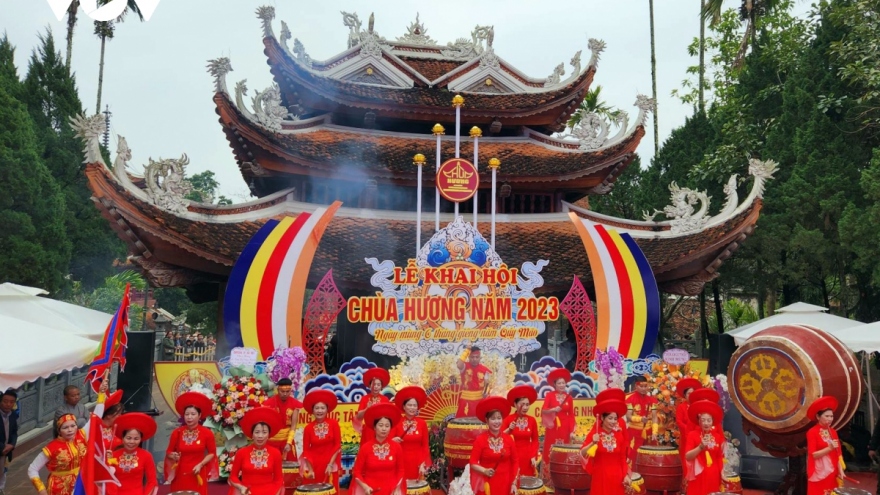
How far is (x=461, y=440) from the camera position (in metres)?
A: 9.62

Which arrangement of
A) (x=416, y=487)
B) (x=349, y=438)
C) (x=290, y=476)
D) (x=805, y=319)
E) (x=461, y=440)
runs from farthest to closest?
(x=805, y=319) < (x=349, y=438) < (x=461, y=440) < (x=290, y=476) < (x=416, y=487)

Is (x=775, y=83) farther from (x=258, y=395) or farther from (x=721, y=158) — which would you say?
(x=258, y=395)

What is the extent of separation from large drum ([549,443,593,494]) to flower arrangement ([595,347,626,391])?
6.18ft

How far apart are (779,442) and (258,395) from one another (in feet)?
21.6

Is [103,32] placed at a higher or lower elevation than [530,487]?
higher

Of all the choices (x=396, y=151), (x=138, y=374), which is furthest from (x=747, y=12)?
(x=138, y=374)

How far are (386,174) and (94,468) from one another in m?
9.09

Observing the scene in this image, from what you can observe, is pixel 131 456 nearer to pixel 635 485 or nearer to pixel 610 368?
pixel 635 485

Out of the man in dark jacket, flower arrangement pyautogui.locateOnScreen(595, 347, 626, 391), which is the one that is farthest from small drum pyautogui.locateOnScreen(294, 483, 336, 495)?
flower arrangement pyautogui.locateOnScreen(595, 347, 626, 391)

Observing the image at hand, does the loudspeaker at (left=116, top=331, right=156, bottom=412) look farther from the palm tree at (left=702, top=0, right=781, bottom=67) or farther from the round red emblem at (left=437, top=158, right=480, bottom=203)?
the palm tree at (left=702, top=0, right=781, bottom=67)

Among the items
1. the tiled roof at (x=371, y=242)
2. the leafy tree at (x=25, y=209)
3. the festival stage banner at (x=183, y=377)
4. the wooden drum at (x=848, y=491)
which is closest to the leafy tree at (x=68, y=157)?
the leafy tree at (x=25, y=209)

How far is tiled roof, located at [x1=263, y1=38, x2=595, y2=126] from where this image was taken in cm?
1509

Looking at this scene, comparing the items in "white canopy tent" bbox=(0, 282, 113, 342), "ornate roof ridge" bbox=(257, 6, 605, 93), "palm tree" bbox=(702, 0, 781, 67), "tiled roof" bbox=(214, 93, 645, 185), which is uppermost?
"palm tree" bbox=(702, 0, 781, 67)

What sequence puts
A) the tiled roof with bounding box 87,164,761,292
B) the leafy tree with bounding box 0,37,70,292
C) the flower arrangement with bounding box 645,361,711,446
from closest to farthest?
1. the flower arrangement with bounding box 645,361,711,446
2. the tiled roof with bounding box 87,164,761,292
3. the leafy tree with bounding box 0,37,70,292
